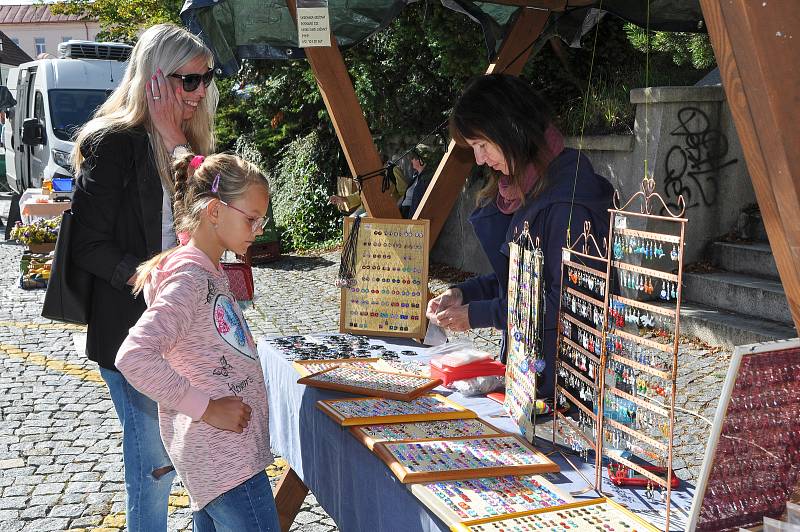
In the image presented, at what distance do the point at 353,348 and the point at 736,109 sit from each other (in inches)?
81.7

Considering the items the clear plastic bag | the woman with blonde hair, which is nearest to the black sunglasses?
the woman with blonde hair

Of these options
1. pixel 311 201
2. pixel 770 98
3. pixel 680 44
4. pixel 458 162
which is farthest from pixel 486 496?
pixel 311 201

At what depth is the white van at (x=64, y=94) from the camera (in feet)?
39.2

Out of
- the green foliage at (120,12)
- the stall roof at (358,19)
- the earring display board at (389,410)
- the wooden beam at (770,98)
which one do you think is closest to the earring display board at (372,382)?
the earring display board at (389,410)

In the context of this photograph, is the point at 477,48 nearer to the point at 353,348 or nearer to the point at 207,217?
the point at 353,348

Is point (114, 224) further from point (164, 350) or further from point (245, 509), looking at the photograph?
point (245, 509)

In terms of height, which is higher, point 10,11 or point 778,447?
point 10,11

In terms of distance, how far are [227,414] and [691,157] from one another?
636 cm

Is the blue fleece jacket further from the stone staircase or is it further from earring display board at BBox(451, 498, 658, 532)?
the stone staircase

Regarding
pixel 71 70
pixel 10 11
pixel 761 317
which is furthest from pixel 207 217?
pixel 10 11

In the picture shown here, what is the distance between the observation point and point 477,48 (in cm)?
874

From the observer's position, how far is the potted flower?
901 cm

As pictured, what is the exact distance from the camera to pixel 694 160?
7465 mm

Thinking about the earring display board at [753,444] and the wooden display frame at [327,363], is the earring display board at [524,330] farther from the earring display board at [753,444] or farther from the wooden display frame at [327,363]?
the wooden display frame at [327,363]
